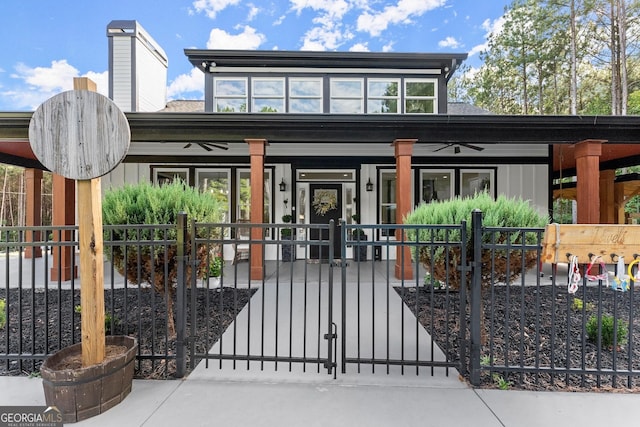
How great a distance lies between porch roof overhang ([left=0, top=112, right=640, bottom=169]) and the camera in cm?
580

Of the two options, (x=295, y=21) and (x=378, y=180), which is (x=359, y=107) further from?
(x=295, y=21)

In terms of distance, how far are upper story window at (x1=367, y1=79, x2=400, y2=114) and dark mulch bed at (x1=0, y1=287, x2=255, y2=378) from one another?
5.76 meters

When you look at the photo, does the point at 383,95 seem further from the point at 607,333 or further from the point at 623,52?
the point at 623,52

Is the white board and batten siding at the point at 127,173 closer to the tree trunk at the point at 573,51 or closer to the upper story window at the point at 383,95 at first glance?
the upper story window at the point at 383,95

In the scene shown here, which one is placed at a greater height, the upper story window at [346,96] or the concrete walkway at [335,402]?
the upper story window at [346,96]

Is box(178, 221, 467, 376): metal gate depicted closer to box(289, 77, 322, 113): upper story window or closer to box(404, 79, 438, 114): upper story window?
box(289, 77, 322, 113): upper story window

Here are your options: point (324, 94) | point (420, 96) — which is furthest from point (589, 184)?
point (324, 94)

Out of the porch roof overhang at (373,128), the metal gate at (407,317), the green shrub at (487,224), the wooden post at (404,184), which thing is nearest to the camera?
the metal gate at (407,317)

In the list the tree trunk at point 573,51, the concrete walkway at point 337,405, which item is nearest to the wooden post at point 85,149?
the concrete walkway at point 337,405

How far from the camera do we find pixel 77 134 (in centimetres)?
224

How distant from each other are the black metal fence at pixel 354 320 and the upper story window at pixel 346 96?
5.08 m

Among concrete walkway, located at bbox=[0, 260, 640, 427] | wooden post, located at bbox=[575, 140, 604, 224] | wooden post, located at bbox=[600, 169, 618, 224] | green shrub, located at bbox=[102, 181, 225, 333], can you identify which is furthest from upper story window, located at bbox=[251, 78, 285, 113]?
wooden post, located at bbox=[600, 169, 618, 224]

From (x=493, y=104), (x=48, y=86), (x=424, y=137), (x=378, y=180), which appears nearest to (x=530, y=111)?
(x=493, y=104)

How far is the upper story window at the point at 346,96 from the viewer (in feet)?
27.1
